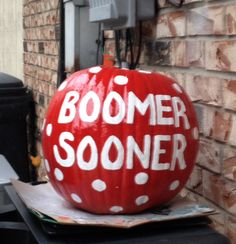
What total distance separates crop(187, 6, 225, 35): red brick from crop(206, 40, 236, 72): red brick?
4cm


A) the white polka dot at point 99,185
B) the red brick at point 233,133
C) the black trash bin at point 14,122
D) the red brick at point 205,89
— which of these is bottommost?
the black trash bin at point 14,122

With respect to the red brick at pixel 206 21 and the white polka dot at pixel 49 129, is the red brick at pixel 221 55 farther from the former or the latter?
the white polka dot at pixel 49 129

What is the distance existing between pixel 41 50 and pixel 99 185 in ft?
10.0

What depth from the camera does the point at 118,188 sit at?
1574mm

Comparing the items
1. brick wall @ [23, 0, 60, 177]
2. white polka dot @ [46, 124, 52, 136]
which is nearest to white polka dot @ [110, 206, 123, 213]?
white polka dot @ [46, 124, 52, 136]

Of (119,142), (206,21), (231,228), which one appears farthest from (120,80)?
(231,228)

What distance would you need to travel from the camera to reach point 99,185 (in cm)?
157

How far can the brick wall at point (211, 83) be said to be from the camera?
187cm

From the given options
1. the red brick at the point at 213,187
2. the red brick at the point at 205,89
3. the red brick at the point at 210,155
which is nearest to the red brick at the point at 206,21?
the red brick at the point at 205,89

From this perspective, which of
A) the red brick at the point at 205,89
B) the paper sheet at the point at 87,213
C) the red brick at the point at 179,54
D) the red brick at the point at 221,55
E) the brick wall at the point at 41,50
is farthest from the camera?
the brick wall at the point at 41,50

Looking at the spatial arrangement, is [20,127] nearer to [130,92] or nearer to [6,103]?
[6,103]

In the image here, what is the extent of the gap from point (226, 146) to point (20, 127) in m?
2.70

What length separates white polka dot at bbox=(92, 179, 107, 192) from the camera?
157 centimetres

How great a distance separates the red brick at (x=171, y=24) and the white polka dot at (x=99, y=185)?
0.84 m
